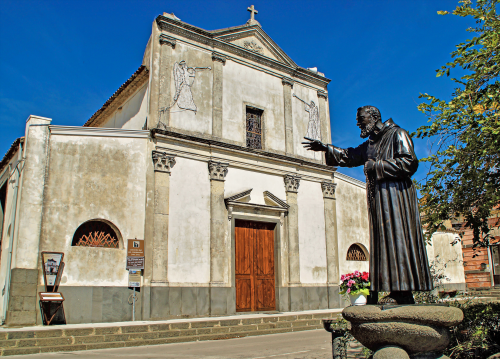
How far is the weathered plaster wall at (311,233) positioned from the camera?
51.8ft

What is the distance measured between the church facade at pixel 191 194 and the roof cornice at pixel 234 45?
4 centimetres

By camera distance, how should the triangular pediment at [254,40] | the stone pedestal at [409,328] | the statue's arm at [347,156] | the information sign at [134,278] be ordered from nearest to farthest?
1. the stone pedestal at [409,328]
2. the statue's arm at [347,156]
3. the information sign at [134,278]
4. the triangular pediment at [254,40]

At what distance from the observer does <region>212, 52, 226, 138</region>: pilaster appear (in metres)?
14.9

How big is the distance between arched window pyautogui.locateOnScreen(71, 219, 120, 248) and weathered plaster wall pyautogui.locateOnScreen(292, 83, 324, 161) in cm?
785

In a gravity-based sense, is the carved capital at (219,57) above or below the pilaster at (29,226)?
above

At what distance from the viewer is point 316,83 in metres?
18.3

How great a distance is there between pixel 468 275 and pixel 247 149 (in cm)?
1907

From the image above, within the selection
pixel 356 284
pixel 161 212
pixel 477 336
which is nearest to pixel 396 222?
pixel 477 336

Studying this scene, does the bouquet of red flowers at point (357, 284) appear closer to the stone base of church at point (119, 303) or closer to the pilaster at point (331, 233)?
the stone base of church at point (119, 303)

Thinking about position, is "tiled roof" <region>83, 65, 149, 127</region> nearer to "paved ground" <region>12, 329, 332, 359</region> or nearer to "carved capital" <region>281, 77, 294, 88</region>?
"carved capital" <region>281, 77, 294, 88</region>

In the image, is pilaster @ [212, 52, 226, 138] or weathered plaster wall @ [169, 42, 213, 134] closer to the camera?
weathered plaster wall @ [169, 42, 213, 134]

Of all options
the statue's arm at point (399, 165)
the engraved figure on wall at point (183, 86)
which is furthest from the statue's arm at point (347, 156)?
the engraved figure on wall at point (183, 86)

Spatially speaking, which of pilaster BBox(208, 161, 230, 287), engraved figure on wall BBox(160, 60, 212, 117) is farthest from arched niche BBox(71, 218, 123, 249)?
engraved figure on wall BBox(160, 60, 212, 117)

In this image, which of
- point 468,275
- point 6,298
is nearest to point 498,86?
point 6,298
